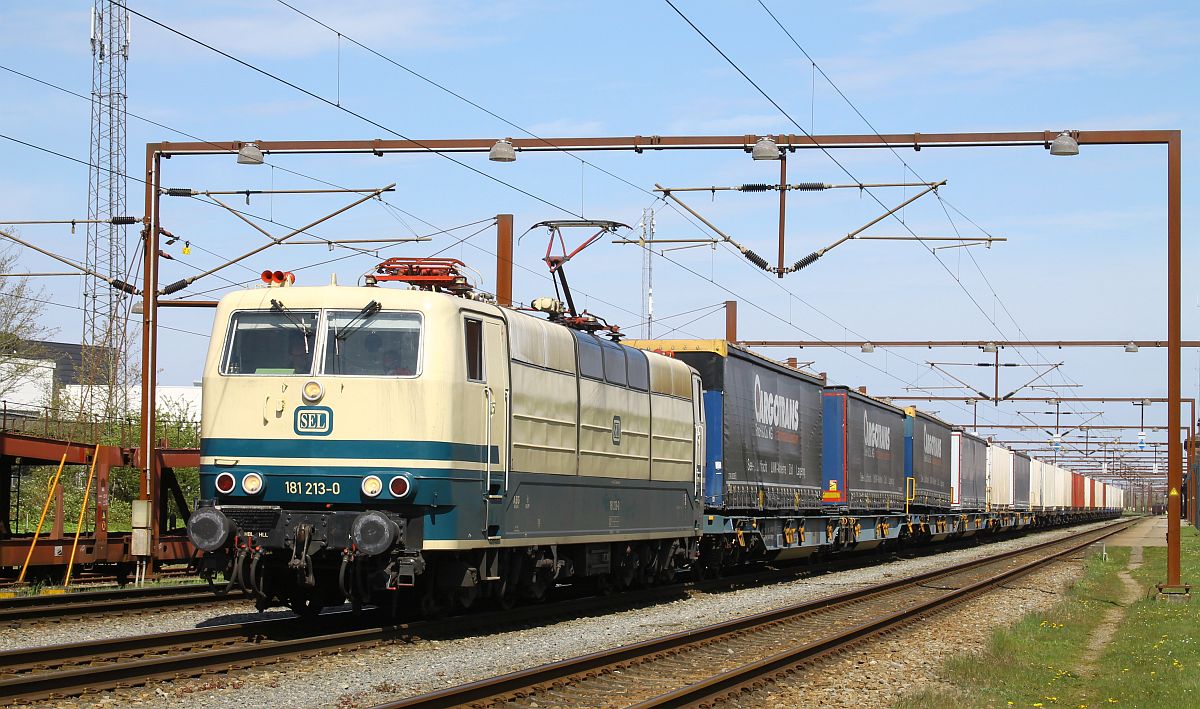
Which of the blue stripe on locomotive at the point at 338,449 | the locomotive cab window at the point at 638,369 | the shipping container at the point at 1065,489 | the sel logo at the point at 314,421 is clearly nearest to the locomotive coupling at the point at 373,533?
the blue stripe on locomotive at the point at 338,449

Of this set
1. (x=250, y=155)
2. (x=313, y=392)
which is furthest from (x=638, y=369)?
(x=250, y=155)

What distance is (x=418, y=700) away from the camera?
30.1ft

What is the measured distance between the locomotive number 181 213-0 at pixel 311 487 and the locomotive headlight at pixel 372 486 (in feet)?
0.88

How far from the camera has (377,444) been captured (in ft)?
42.4

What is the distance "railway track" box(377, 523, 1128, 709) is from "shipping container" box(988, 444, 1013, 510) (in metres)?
31.9

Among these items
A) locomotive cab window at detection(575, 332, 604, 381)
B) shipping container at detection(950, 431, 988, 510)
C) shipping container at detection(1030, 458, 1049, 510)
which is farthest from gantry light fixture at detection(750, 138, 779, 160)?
shipping container at detection(1030, 458, 1049, 510)

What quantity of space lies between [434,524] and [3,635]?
4.55 metres

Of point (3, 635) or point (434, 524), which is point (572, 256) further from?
point (3, 635)

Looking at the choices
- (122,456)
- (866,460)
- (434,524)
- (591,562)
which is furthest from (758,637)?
(866,460)

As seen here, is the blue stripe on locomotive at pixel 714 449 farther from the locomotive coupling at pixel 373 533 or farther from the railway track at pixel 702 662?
the locomotive coupling at pixel 373 533

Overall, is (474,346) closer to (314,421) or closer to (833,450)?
(314,421)

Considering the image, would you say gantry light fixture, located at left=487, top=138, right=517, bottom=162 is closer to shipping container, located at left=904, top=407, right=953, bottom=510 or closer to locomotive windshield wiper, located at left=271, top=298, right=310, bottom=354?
locomotive windshield wiper, located at left=271, top=298, right=310, bottom=354

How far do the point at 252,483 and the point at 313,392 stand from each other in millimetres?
1083

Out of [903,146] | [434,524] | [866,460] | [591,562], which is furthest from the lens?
[866,460]
